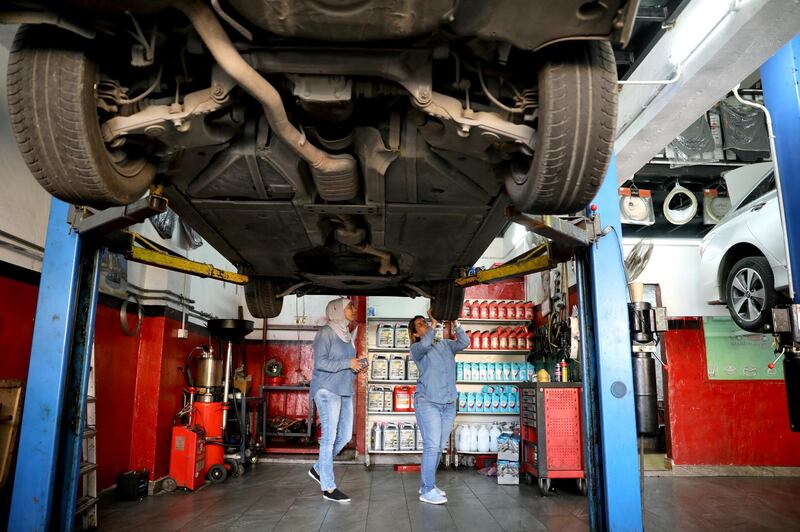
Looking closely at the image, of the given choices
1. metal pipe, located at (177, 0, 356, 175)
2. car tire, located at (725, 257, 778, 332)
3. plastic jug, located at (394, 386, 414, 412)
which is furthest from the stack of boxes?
metal pipe, located at (177, 0, 356, 175)

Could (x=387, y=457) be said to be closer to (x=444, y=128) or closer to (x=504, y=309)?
(x=504, y=309)

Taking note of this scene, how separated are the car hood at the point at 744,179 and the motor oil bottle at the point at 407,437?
4.01 metres

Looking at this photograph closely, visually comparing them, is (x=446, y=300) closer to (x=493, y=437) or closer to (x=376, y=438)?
(x=493, y=437)

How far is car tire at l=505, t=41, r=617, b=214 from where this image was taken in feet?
4.97

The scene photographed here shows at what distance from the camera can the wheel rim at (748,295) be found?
4.30 meters

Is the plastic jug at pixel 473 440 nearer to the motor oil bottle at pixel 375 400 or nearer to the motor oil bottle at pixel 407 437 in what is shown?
the motor oil bottle at pixel 407 437

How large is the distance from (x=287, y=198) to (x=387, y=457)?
4.40 m

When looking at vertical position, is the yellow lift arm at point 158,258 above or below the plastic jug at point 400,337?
above

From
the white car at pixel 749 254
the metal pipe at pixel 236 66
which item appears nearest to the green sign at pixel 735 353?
the white car at pixel 749 254

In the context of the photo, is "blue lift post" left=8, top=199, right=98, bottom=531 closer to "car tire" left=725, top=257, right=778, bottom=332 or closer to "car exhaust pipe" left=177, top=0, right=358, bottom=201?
"car exhaust pipe" left=177, top=0, right=358, bottom=201

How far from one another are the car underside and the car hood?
12.2ft

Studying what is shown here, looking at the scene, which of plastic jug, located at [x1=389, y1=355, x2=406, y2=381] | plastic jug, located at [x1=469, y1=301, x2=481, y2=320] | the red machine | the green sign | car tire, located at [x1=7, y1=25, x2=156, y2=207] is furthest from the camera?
plastic jug, located at [x1=469, y1=301, x2=481, y2=320]

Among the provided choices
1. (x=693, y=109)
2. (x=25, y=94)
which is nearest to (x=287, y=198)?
(x=25, y=94)

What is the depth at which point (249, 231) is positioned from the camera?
9.07 feet
